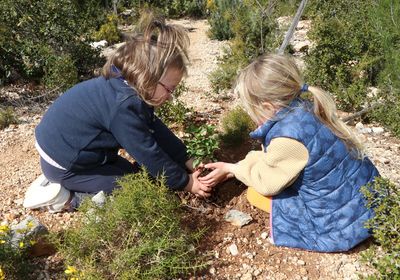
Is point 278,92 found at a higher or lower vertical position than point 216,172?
higher

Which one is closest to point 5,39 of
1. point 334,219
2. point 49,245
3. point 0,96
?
point 0,96

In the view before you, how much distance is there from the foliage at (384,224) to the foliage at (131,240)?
88cm

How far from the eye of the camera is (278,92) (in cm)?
231

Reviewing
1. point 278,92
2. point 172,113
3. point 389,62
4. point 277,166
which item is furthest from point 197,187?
point 389,62

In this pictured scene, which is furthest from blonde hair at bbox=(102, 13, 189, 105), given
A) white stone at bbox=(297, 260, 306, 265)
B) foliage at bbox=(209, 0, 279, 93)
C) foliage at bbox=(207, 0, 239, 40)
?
foliage at bbox=(207, 0, 239, 40)

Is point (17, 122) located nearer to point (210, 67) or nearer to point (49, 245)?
point (49, 245)

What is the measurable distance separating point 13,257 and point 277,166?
4.78ft

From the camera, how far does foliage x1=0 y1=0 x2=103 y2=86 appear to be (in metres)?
5.14

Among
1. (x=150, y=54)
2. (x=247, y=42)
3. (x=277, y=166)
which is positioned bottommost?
(x=247, y=42)

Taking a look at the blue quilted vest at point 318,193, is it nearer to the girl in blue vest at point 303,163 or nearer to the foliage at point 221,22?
the girl in blue vest at point 303,163

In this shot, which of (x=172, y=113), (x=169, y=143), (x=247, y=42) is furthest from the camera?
(x=247, y=42)

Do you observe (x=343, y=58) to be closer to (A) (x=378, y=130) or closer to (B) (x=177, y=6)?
(A) (x=378, y=130)

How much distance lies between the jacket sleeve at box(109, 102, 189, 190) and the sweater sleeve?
17.7 inches

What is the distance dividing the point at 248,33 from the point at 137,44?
11.3 feet
